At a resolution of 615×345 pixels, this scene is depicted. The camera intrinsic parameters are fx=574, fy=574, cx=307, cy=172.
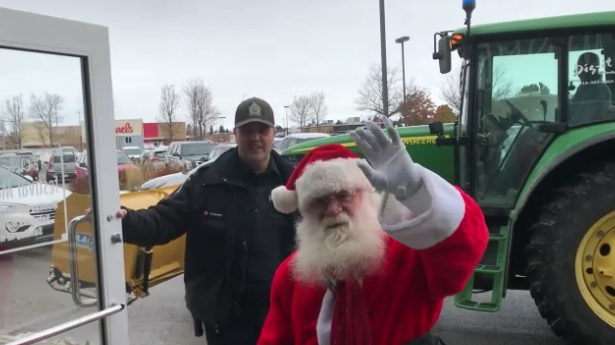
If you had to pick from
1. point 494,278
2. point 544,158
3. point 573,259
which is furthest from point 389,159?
point 544,158

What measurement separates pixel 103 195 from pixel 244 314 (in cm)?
84

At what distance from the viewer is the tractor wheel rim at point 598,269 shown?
396 cm

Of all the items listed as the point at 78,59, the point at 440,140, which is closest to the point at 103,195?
the point at 78,59

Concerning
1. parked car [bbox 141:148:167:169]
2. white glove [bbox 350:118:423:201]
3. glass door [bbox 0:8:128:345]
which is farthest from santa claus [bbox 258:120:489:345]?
parked car [bbox 141:148:167:169]

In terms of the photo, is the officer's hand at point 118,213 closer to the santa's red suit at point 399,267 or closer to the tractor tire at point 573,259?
the santa's red suit at point 399,267

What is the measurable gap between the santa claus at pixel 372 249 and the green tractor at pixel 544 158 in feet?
8.02

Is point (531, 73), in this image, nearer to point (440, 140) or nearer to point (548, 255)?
point (440, 140)

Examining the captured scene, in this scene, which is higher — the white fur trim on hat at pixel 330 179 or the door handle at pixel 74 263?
the white fur trim on hat at pixel 330 179

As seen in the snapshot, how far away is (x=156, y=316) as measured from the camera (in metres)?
5.32

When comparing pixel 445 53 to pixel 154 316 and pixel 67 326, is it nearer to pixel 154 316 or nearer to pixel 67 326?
pixel 67 326

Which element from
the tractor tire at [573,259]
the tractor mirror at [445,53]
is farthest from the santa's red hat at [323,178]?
the tractor mirror at [445,53]

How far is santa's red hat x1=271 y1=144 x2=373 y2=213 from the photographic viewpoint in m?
1.76

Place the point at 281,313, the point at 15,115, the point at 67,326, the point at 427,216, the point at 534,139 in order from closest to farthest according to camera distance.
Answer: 1. the point at 427,216
2. the point at 281,313
3. the point at 67,326
4. the point at 15,115
5. the point at 534,139

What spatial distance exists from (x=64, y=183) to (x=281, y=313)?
1224 mm
